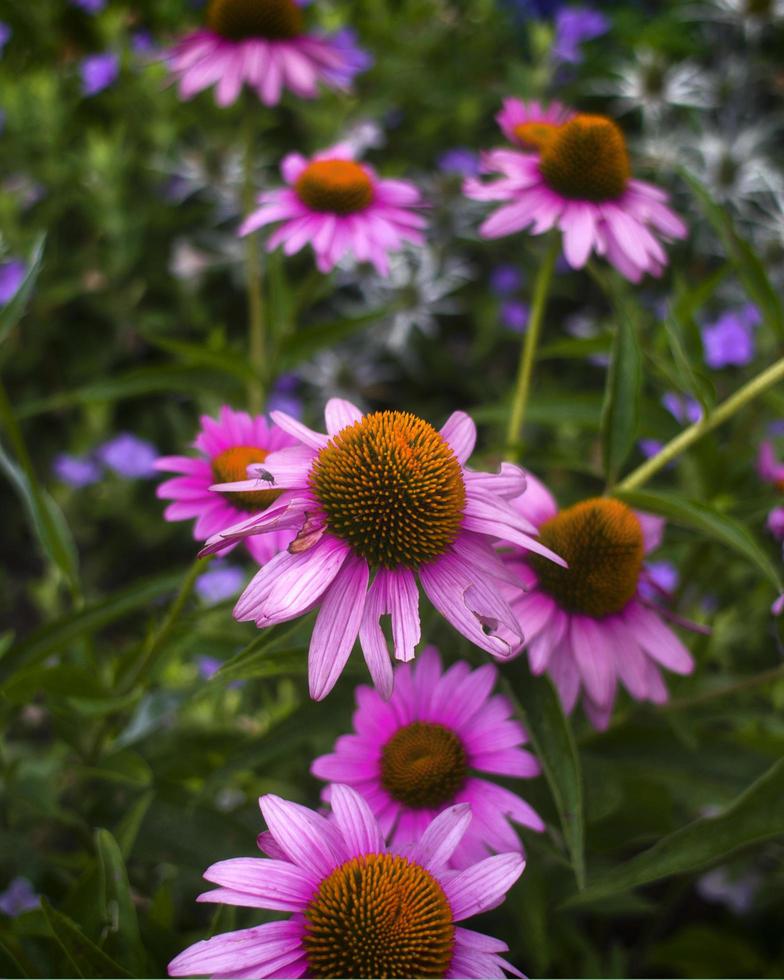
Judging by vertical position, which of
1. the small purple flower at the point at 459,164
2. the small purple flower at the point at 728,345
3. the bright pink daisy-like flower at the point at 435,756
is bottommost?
the small purple flower at the point at 728,345

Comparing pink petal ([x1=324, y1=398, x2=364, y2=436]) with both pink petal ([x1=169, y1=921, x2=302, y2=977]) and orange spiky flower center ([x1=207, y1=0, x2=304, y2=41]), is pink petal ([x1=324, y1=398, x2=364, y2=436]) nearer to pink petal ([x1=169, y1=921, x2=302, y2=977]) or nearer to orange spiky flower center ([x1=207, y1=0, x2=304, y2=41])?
pink petal ([x1=169, y1=921, x2=302, y2=977])

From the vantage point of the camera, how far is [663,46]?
2564mm

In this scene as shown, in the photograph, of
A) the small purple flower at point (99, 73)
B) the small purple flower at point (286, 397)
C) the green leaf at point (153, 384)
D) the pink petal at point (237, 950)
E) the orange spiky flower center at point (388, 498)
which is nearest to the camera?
the pink petal at point (237, 950)

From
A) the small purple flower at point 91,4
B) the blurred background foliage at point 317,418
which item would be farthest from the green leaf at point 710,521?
the small purple flower at point 91,4

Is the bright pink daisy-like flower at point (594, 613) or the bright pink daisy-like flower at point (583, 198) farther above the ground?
the bright pink daisy-like flower at point (583, 198)

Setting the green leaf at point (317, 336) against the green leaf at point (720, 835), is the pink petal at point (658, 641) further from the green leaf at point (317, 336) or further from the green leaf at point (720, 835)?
the green leaf at point (317, 336)

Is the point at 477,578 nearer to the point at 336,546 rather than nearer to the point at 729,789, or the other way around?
the point at 336,546

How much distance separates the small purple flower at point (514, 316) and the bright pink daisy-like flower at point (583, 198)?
1290mm

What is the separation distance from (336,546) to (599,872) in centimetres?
66

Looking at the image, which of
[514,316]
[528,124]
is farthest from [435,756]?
[514,316]

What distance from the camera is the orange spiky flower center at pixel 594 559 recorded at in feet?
2.50

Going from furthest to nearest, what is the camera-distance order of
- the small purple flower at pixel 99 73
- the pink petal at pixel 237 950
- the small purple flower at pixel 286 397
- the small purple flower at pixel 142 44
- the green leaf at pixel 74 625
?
the small purple flower at pixel 142 44 → the small purple flower at pixel 99 73 → the small purple flower at pixel 286 397 → the green leaf at pixel 74 625 → the pink petal at pixel 237 950

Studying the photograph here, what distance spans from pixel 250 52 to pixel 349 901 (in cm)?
108

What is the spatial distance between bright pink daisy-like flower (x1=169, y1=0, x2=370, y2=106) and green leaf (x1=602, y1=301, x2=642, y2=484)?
60cm
